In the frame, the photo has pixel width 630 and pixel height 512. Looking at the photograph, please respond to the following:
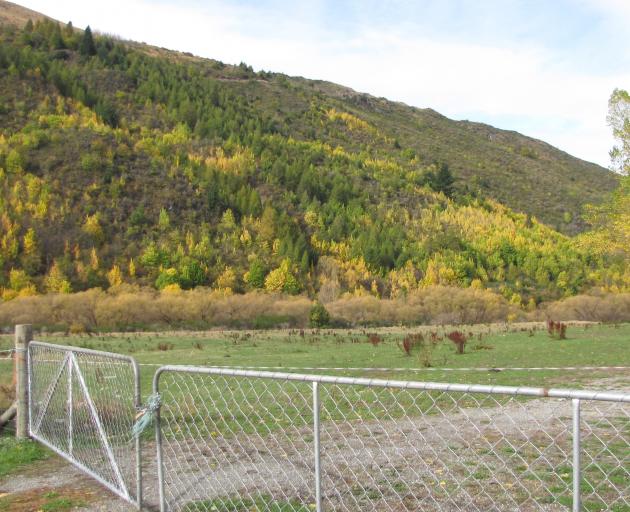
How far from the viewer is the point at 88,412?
685cm

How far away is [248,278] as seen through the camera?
191 feet

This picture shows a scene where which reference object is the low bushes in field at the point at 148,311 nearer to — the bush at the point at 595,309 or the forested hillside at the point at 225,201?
the forested hillside at the point at 225,201

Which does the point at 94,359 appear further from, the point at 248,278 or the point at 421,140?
the point at 421,140

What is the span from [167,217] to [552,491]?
58348mm

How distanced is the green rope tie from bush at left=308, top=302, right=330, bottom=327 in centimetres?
3819

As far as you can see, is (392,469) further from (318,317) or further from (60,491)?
(318,317)

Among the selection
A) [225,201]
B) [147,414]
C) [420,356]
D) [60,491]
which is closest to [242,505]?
[147,414]

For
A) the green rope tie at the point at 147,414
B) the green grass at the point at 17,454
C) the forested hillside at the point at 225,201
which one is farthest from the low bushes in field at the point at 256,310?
the green rope tie at the point at 147,414

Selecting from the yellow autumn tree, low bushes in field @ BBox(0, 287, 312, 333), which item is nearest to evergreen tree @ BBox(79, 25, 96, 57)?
the yellow autumn tree

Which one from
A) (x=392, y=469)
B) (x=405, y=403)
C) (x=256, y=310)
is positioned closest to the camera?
(x=392, y=469)

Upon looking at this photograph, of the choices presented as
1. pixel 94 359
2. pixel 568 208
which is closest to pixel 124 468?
pixel 94 359

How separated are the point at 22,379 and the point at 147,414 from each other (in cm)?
353

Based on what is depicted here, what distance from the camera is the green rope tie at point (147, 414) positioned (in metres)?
5.22

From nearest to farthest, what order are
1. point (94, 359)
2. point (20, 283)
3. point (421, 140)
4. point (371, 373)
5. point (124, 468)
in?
point (124, 468)
point (94, 359)
point (371, 373)
point (20, 283)
point (421, 140)
